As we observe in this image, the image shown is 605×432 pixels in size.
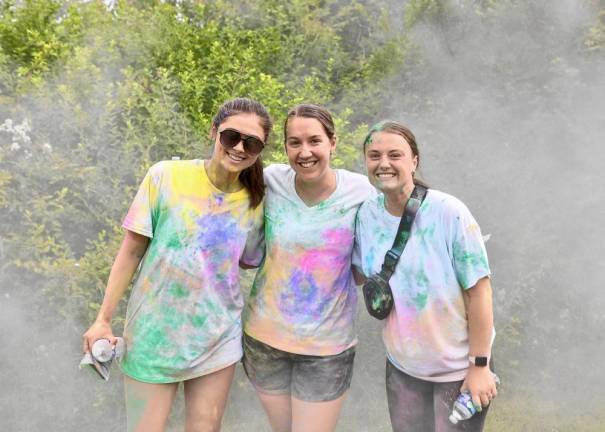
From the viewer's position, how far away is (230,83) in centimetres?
435

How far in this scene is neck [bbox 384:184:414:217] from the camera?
1817 millimetres

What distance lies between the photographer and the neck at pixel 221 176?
194cm

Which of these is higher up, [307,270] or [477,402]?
[307,270]

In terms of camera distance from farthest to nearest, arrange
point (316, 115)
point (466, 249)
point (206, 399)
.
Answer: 1. point (206, 399)
2. point (316, 115)
3. point (466, 249)

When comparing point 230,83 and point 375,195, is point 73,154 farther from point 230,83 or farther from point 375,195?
point 375,195

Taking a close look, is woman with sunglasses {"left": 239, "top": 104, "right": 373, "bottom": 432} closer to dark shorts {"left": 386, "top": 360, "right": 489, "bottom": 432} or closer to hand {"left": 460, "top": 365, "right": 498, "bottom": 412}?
dark shorts {"left": 386, "top": 360, "right": 489, "bottom": 432}

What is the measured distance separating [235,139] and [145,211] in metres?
0.37

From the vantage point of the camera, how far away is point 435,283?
173 cm

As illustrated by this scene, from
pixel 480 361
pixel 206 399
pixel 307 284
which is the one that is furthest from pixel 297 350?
pixel 480 361

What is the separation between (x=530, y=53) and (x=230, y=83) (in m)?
2.39

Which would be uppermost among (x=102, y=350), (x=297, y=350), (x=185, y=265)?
(x=185, y=265)

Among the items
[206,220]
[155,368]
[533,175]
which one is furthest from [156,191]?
[533,175]

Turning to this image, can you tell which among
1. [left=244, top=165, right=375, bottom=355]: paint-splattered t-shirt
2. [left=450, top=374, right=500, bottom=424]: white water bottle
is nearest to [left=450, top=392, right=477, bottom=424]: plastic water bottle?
[left=450, top=374, right=500, bottom=424]: white water bottle

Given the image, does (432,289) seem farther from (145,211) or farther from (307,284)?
(145,211)
